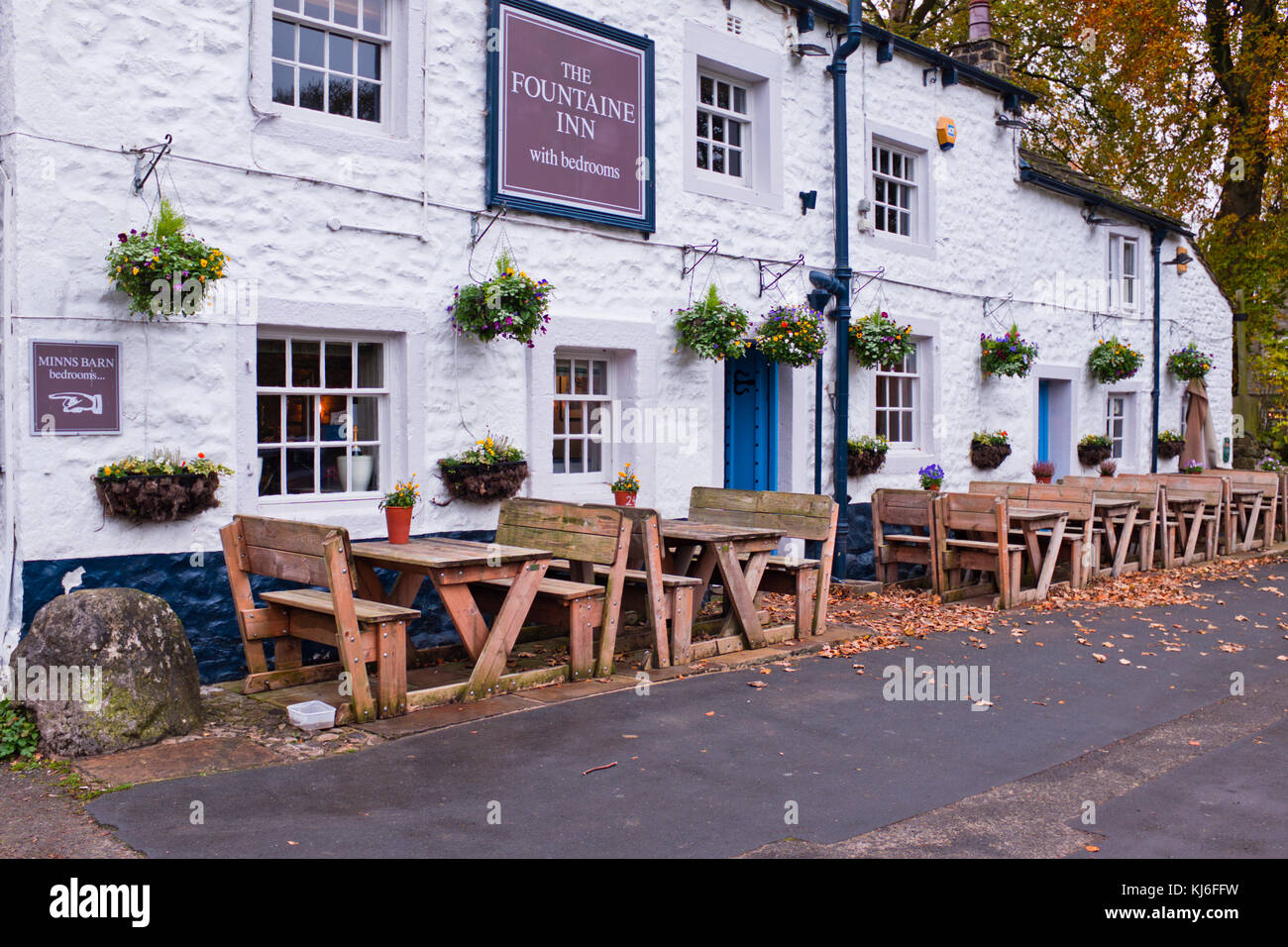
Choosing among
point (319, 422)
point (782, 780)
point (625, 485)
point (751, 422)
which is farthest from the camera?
point (751, 422)

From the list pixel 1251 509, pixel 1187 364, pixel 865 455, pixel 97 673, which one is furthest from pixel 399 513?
pixel 1187 364

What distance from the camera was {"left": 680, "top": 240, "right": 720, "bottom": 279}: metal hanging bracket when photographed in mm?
10703

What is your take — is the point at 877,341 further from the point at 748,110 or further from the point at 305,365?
the point at 305,365

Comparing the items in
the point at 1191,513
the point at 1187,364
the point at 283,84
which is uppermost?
the point at 283,84

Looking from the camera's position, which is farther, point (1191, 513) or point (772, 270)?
point (1191, 513)

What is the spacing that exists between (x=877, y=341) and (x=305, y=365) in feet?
21.4

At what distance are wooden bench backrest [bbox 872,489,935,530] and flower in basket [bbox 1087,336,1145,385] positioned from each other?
6429mm

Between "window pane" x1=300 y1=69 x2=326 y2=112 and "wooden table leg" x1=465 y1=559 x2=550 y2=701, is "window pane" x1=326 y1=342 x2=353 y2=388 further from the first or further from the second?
"wooden table leg" x1=465 y1=559 x2=550 y2=701

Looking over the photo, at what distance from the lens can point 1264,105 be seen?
2125cm

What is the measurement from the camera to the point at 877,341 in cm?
1237

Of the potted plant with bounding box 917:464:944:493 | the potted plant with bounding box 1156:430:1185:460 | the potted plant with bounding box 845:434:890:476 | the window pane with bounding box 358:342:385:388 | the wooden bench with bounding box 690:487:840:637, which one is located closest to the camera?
the window pane with bounding box 358:342:385:388

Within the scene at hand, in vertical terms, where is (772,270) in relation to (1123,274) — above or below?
below

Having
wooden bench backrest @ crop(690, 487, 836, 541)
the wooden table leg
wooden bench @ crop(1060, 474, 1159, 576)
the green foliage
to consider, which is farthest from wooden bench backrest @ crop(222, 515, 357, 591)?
wooden bench @ crop(1060, 474, 1159, 576)
